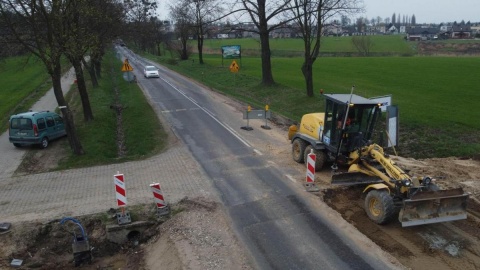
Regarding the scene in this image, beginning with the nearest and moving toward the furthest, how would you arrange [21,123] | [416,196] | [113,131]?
[416,196]
[21,123]
[113,131]

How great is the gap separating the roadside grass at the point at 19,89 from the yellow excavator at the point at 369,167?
453 inches

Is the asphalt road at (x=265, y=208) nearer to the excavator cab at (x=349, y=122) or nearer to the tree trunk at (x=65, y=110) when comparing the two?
the excavator cab at (x=349, y=122)

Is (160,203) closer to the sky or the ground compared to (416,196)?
closer to the ground

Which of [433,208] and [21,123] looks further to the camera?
[21,123]

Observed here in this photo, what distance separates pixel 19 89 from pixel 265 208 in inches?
1402

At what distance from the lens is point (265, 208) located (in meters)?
11.1

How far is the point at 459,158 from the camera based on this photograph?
15133 millimetres

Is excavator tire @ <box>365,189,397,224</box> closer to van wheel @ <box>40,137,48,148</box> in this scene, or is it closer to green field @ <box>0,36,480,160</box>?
green field @ <box>0,36,480,160</box>

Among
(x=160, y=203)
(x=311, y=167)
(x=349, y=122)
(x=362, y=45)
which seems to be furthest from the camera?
(x=362, y=45)

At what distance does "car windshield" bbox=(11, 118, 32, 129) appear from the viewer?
19.1 meters

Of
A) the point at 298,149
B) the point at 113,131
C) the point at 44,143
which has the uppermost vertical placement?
the point at 298,149

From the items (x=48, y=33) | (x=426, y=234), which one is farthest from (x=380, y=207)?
(x=48, y=33)

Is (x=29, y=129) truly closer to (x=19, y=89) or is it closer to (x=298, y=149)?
(x=298, y=149)

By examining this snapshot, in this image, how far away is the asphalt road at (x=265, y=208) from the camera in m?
8.71
